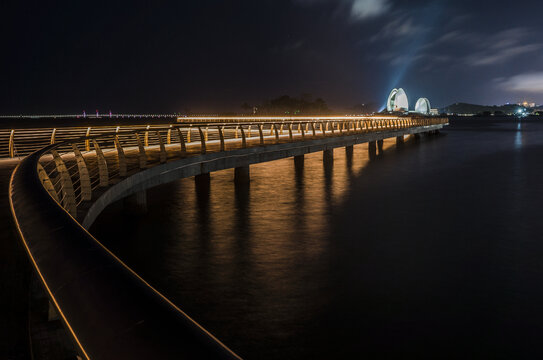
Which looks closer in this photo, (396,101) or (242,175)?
(242,175)

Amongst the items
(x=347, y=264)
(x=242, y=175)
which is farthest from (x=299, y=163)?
(x=347, y=264)

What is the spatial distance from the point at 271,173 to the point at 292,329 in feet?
63.7

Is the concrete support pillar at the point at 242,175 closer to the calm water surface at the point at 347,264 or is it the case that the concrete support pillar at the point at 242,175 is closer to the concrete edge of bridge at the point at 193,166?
the calm water surface at the point at 347,264

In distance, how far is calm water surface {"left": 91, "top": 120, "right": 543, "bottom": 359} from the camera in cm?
741

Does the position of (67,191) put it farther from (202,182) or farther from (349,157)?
(349,157)

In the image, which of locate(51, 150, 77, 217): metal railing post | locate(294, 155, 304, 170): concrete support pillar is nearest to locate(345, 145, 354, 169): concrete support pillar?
locate(294, 155, 304, 170): concrete support pillar

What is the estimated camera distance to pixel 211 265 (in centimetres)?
1107

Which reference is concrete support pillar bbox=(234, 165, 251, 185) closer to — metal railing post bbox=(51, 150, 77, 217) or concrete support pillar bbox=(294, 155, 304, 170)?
concrete support pillar bbox=(294, 155, 304, 170)

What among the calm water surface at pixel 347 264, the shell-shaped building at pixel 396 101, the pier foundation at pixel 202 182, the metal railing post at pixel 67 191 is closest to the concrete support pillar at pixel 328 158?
the calm water surface at pixel 347 264

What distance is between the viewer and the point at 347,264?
11156 mm

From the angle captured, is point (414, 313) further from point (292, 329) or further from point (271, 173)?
point (271, 173)

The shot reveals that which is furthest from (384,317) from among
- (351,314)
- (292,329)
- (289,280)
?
(289,280)

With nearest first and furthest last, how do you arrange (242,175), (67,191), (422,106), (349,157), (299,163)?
(67,191), (242,175), (299,163), (349,157), (422,106)

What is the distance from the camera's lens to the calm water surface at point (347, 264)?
741 centimetres
